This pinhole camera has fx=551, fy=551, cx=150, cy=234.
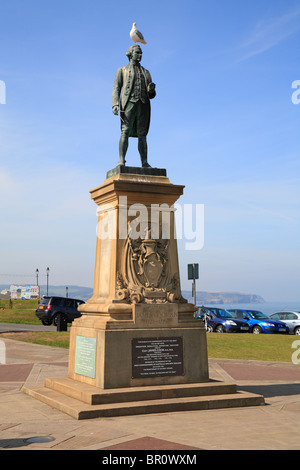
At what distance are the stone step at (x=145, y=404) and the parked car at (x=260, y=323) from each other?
1933cm

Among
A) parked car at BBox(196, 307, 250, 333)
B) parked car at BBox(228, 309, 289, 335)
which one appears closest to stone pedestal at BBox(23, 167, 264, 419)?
parked car at BBox(196, 307, 250, 333)

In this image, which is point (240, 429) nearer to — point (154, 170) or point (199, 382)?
point (199, 382)

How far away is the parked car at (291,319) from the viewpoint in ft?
92.5

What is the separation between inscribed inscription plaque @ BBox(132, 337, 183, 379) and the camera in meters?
8.89

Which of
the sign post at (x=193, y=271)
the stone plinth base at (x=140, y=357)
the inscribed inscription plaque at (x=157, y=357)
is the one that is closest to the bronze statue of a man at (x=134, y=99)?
the stone plinth base at (x=140, y=357)

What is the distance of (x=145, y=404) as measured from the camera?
26.5 ft

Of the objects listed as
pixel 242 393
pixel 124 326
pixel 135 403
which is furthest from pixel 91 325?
pixel 242 393

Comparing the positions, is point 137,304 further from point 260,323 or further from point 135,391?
point 260,323

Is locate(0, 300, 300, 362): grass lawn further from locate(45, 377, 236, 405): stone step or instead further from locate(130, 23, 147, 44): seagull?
locate(130, 23, 147, 44): seagull

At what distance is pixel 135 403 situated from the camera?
8.15 m

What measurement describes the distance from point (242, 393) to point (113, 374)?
87.6 inches

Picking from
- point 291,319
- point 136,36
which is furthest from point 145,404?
point 291,319

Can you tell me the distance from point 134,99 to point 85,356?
15.6 feet

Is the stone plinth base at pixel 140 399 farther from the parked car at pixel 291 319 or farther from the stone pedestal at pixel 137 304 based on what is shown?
the parked car at pixel 291 319
